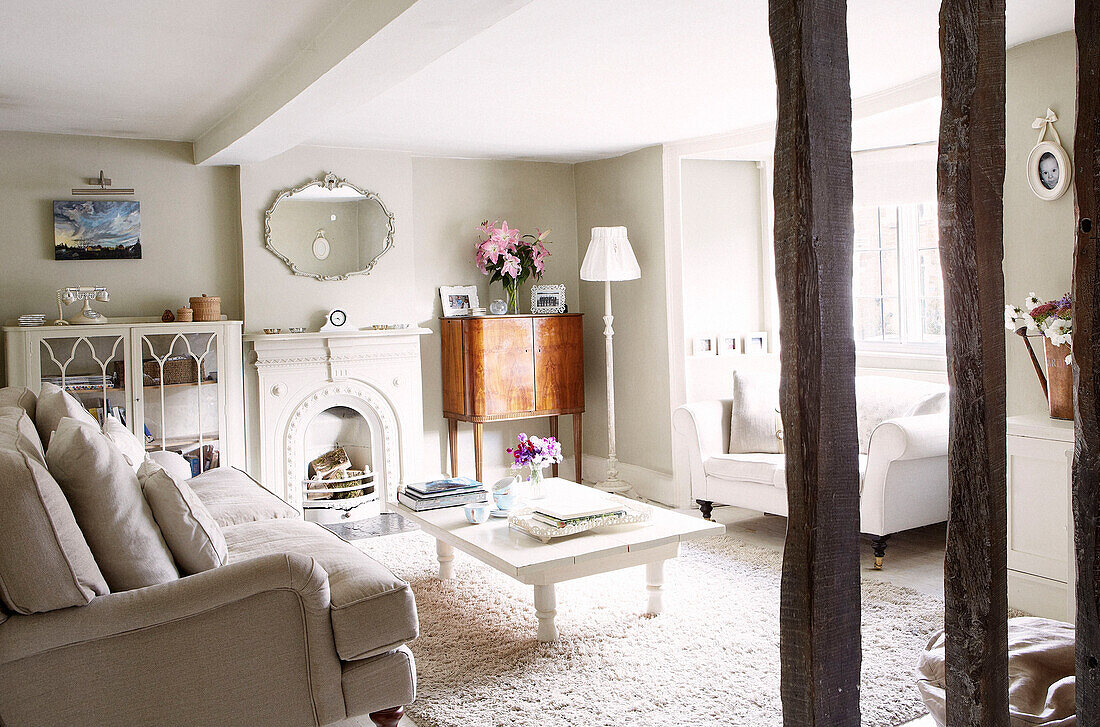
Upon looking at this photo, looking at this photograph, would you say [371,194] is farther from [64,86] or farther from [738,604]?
[738,604]

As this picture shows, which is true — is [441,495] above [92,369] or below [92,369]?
below

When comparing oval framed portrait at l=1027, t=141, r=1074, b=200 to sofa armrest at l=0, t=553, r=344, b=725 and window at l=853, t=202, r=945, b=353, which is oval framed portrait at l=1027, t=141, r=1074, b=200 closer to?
window at l=853, t=202, r=945, b=353

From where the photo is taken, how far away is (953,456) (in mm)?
1710

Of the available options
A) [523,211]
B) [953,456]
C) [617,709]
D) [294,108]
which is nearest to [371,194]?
[523,211]

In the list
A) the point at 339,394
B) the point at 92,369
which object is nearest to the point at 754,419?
the point at 339,394

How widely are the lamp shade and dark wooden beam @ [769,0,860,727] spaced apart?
3799 millimetres

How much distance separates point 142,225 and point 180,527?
3.27 m

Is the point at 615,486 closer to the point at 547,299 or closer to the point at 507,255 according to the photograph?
the point at 547,299

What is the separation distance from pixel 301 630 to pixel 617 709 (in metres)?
1.08

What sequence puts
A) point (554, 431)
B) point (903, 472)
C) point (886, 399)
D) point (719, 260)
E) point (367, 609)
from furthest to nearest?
1. point (554, 431)
2. point (719, 260)
3. point (886, 399)
4. point (903, 472)
5. point (367, 609)

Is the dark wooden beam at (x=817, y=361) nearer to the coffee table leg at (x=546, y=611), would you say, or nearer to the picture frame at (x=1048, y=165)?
the coffee table leg at (x=546, y=611)

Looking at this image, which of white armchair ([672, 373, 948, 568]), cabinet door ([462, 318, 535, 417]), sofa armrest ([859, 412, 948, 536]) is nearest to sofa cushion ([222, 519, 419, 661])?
white armchair ([672, 373, 948, 568])

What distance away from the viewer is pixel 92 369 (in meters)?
4.59

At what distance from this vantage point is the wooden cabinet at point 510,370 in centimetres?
556
